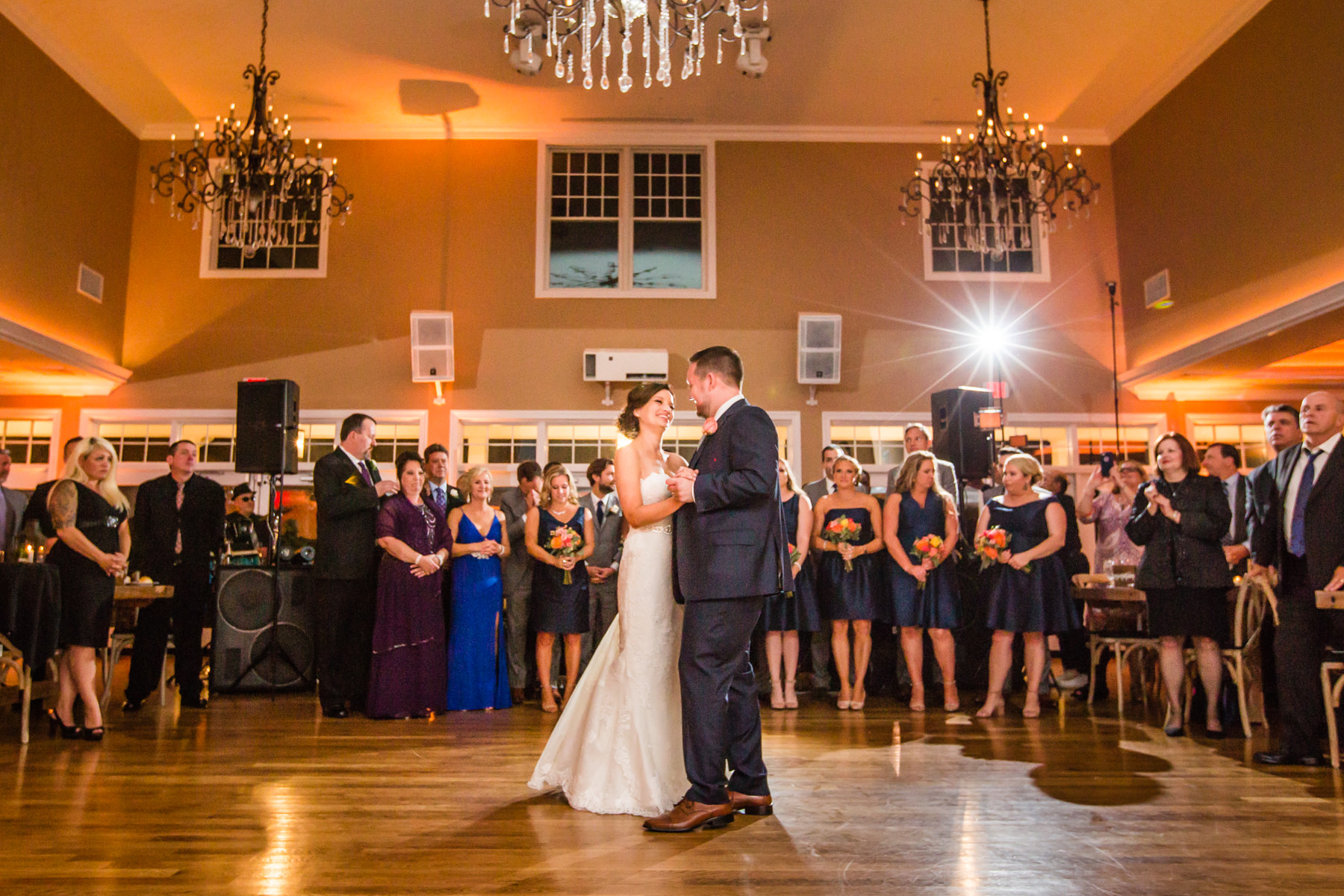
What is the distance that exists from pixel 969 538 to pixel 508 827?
4781 millimetres

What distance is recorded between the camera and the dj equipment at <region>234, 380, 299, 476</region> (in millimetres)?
6598

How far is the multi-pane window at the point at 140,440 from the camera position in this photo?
989cm

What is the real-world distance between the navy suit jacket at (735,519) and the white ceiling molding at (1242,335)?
240 inches

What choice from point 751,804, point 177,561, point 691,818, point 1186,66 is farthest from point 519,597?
point 1186,66

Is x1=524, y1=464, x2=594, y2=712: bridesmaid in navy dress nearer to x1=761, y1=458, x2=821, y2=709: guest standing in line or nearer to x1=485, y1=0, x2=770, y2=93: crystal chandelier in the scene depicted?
x1=761, y1=458, x2=821, y2=709: guest standing in line

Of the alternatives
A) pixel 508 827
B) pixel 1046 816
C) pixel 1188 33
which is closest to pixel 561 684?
pixel 508 827

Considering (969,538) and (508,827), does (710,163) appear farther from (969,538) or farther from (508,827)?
(508,827)

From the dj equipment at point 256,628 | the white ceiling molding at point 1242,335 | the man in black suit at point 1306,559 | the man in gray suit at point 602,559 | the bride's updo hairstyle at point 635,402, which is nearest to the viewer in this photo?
the bride's updo hairstyle at point 635,402

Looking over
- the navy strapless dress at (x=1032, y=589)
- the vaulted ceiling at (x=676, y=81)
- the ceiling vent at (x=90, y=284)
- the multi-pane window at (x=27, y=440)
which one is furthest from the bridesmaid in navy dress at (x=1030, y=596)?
the multi-pane window at (x=27, y=440)

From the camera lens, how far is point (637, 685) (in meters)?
3.31

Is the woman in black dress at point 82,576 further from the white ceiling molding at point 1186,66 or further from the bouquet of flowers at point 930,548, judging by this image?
the white ceiling molding at point 1186,66

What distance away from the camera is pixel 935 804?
129 inches

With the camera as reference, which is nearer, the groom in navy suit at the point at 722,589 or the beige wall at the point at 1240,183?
the groom in navy suit at the point at 722,589

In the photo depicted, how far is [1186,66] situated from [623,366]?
6274mm
